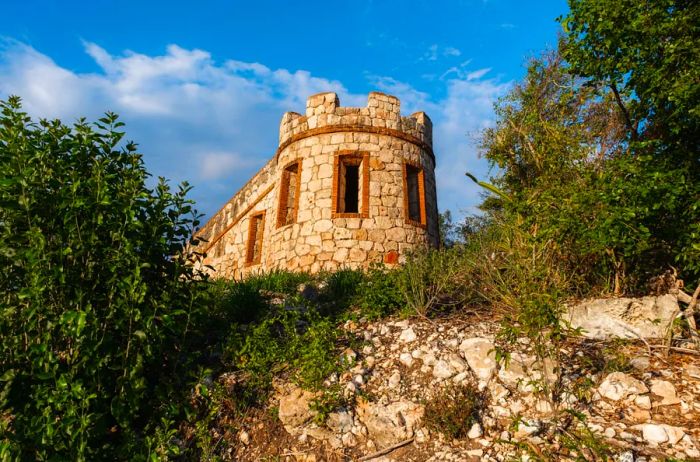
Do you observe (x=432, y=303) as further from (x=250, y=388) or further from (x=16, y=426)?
(x=16, y=426)

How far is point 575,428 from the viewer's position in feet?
11.5

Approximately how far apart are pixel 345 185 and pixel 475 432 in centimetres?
691

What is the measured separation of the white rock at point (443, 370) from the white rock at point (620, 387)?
1.29 metres

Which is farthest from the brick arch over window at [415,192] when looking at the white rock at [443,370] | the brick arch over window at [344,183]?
the white rock at [443,370]

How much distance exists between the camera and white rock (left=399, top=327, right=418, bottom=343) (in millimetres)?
5008

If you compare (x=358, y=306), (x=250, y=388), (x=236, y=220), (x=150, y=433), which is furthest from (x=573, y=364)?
(x=236, y=220)

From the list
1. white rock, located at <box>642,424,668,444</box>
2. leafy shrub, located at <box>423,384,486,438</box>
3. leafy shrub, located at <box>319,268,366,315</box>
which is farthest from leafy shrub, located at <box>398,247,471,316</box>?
white rock, located at <box>642,424,668,444</box>

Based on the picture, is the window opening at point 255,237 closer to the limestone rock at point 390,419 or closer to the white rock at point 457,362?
the white rock at point 457,362

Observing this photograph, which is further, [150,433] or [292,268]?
[292,268]

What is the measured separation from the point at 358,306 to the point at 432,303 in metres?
1.01

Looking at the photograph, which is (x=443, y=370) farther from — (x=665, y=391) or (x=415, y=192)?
(x=415, y=192)

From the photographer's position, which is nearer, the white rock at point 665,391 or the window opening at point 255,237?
the white rock at point 665,391

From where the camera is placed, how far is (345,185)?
32.7 ft

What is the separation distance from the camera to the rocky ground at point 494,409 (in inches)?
134
